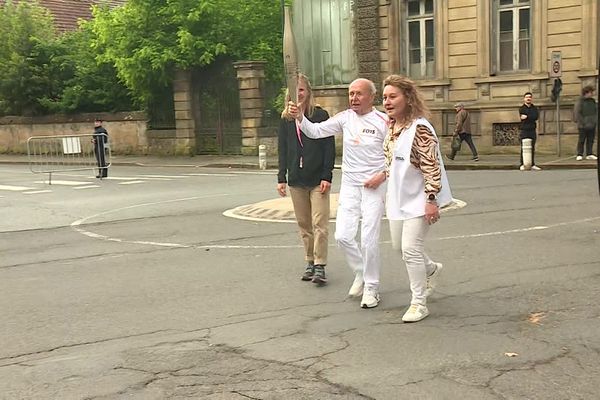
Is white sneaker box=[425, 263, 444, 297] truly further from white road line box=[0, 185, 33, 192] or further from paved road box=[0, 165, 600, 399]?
white road line box=[0, 185, 33, 192]

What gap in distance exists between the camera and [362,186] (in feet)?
19.3

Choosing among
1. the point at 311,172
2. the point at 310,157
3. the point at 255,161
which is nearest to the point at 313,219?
the point at 311,172

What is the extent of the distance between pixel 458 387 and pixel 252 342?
5.15 feet

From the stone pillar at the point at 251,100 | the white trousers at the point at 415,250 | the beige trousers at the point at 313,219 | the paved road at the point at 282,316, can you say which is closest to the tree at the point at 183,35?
the stone pillar at the point at 251,100

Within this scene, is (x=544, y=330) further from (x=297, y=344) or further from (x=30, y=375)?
(x=30, y=375)

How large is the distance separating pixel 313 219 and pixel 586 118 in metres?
13.8

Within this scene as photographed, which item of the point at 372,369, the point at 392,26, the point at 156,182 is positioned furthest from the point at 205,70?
the point at 372,369

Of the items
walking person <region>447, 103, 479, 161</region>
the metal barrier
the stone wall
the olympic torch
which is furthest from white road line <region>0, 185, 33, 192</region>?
the olympic torch

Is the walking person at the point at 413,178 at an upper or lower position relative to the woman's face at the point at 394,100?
lower

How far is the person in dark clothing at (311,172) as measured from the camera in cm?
648

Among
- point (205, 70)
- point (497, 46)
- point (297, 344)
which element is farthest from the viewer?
point (205, 70)

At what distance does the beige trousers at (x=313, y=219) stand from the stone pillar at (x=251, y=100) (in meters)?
19.2

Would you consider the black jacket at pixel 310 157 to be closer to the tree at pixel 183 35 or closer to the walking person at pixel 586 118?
the walking person at pixel 586 118

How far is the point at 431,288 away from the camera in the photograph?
5.93 m
